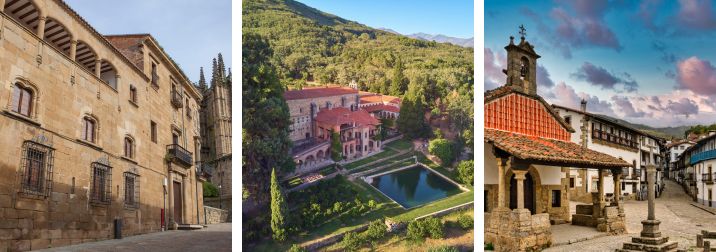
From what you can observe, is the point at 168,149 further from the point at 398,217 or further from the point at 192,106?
the point at 398,217

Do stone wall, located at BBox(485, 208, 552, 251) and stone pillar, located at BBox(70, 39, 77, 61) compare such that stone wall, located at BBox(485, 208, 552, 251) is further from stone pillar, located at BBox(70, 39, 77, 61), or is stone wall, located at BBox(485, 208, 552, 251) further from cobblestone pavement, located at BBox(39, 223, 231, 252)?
stone pillar, located at BBox(70, 39, 77, 61)

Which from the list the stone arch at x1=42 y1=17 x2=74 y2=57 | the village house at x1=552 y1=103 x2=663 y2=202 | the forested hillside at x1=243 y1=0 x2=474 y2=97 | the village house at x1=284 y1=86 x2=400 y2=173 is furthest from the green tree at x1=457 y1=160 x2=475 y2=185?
the village house at x1=552 y1=103 x2=663 y2=202

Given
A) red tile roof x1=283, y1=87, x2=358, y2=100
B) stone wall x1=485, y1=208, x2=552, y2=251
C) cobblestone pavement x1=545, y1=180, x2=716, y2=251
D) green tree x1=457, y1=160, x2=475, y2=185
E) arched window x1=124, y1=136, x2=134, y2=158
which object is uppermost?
red tile roof x1=283, y1=87, x2=358, y2=100

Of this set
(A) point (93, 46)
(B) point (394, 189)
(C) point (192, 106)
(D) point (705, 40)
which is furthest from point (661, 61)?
(A) point (93, 46)

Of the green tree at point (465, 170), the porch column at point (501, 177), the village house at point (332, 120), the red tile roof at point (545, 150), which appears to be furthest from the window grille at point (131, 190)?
the porch column at point (501, 177)

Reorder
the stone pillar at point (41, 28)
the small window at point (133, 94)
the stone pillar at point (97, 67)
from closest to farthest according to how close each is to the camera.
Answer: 1. the stone pillar at point (41, 28)
2. the stone pillar at point (97, 67)
3. the small window at point (133, 94)

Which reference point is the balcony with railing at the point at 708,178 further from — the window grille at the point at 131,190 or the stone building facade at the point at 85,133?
the window grille at the point at 131,190
